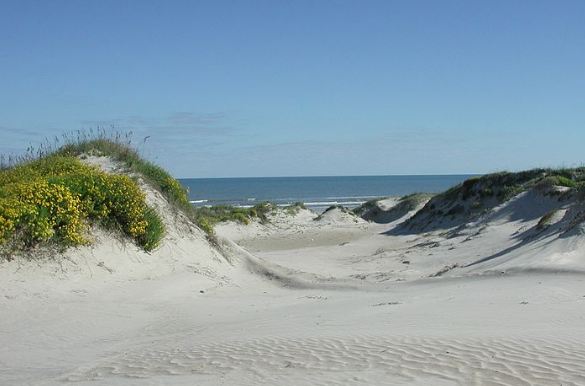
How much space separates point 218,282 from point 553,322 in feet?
Result: 24.8

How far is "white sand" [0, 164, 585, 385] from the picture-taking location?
608 centimetres

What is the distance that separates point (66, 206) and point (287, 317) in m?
4.81

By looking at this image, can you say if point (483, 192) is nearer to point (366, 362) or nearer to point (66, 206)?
point (66, 206)

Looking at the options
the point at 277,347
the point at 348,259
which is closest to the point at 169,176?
the point at 348,259

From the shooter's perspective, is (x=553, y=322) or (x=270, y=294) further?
(x=270, y=294)

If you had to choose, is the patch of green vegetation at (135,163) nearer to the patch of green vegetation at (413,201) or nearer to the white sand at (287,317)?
the white sand at (287,317)

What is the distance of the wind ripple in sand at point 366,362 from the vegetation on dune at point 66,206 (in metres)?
4.49

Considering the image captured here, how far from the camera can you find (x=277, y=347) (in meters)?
7.15

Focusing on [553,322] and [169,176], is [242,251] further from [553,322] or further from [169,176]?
[553,322]

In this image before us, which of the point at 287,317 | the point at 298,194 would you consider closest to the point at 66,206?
the point at 287,317

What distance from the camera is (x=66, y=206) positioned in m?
11.6

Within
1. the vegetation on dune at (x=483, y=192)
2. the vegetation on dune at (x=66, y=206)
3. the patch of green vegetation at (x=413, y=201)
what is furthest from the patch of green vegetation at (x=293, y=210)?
the vegetation on dune at (x=66, y=206)

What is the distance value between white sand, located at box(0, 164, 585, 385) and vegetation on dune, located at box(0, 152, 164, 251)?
0.44 metres

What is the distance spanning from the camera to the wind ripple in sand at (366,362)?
5.55m
